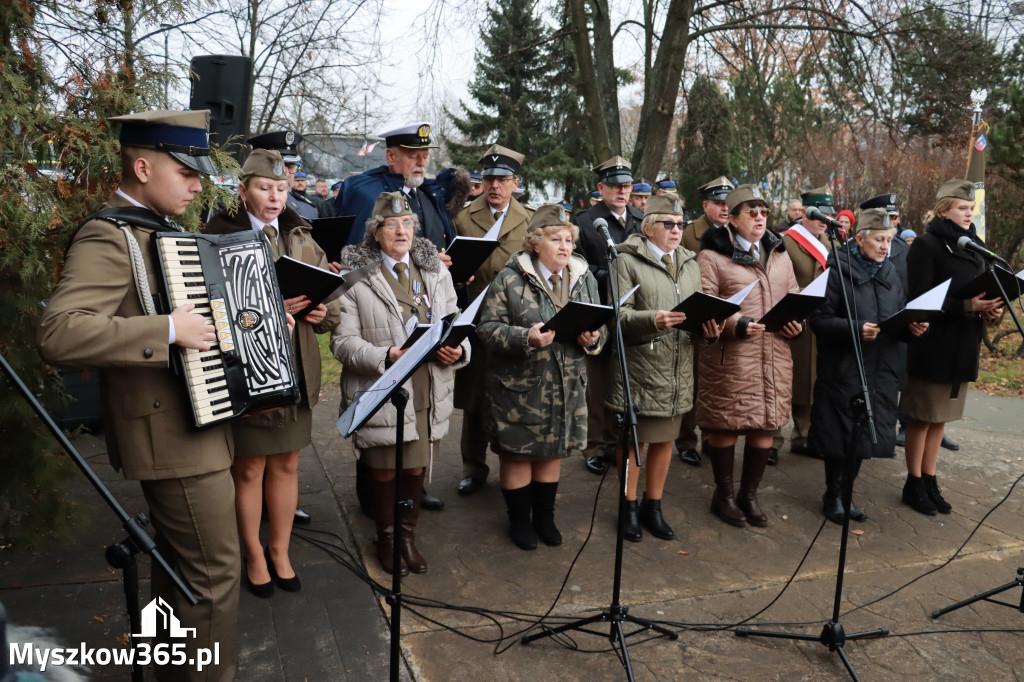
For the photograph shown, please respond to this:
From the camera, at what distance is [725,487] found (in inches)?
209

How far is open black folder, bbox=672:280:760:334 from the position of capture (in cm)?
430

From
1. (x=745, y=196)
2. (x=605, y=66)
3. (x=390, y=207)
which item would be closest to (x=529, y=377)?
(x=390, y=207)

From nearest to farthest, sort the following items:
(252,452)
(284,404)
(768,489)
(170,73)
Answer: (284,404)
(252,452)
(170,73)
(768,489)

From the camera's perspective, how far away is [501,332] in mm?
4391

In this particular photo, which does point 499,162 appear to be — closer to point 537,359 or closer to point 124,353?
point 537,359

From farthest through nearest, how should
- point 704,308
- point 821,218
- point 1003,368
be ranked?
point 1003,368
point 704,308
point 821,218

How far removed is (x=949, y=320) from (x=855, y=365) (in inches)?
30.0

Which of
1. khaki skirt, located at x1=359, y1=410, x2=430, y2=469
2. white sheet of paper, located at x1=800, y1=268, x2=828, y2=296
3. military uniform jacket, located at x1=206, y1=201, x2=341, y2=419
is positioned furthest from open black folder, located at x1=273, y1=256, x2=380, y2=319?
white sheet of paper, located at x1=800, y1=268, x2=828, y2=296

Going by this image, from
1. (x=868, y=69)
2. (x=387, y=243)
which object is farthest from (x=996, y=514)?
(x=868, y=69)

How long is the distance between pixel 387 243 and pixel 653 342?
5.69ft

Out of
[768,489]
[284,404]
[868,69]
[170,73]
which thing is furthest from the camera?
[868,69]

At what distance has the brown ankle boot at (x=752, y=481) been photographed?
17.1 feet

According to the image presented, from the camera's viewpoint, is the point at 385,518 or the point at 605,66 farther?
the point at 605,66

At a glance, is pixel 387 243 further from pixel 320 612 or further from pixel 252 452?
pixel 320 612
